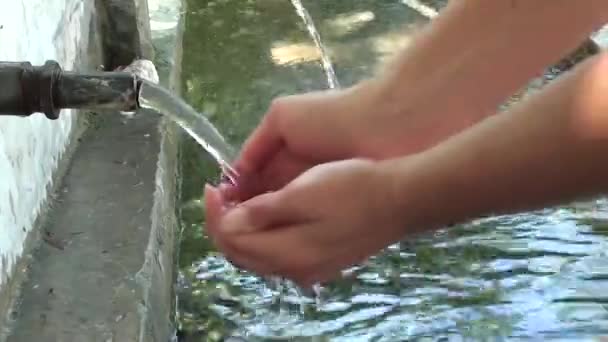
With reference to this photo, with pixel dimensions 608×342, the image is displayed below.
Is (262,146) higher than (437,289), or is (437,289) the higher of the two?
(262,146)

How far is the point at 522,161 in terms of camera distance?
858 millimetres

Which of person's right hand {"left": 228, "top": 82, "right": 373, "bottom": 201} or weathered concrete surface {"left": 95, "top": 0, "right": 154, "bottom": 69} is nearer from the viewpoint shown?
person's right hand {"left": 228, "top": 82, "right": 373, "bottom": 201}

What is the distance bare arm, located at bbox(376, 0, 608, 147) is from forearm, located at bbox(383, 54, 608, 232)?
0.33 m

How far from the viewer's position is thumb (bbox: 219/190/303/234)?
3.48ft

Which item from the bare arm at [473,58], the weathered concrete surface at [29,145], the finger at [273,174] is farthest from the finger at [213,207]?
the weathered concrete surface at [29,145]

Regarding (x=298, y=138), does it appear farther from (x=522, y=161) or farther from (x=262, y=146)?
(x=522, y=161)

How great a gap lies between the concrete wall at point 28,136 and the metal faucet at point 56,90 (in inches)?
13.6

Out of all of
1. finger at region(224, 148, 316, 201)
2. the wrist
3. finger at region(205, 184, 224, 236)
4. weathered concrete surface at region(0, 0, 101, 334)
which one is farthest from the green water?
the wrist

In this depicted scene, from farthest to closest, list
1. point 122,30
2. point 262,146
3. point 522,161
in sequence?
point 122,30 < point 262,146 < point 522,161

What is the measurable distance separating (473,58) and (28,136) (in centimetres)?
88

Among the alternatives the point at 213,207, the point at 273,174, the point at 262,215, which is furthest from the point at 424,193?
the point at 273,174

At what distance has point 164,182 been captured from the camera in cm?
200

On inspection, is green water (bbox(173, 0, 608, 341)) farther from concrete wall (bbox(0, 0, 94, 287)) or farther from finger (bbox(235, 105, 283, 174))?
finger (bbox(235, 105, 283, 174))

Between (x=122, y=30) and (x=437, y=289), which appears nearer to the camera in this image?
(x=437, y=289)
